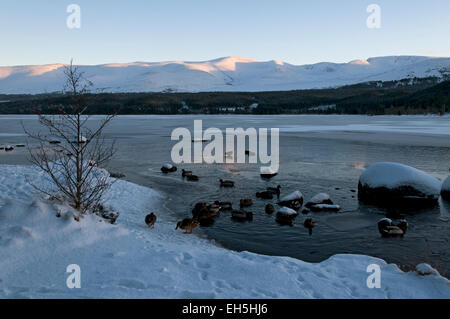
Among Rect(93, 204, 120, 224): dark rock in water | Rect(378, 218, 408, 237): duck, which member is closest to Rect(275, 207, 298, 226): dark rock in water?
Rect(378, 218, 408, 237): duck

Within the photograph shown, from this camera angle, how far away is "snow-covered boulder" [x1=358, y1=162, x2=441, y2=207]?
488 inches

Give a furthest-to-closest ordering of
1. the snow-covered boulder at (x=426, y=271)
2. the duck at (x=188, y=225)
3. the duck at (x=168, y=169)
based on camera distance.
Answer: the duck at (x=168, y=169) < the duck at (x=188, y=225) < the snow-covered boulder at (x=426, y=271)

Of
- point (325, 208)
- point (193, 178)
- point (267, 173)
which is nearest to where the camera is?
point (325, 208)

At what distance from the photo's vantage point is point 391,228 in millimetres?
9297

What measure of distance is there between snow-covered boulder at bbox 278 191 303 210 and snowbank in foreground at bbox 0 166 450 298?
164 inches

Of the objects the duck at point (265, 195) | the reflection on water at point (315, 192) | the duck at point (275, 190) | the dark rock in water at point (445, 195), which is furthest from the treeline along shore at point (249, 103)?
the duck at point (265, 195)

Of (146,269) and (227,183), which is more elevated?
(146,269)

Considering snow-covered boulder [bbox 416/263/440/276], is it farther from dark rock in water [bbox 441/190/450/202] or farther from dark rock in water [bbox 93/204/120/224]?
dark rock in water [bbox 441/190/450/202]

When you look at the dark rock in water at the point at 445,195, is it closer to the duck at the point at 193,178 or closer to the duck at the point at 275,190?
the duck at the point at 275,190

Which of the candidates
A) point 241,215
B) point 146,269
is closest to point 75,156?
point 146,269

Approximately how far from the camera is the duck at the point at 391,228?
9.18 metres

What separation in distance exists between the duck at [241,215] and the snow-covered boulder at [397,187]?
14.9ft

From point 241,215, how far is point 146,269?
4.97 metres

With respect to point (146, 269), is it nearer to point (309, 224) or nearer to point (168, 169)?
A: point (309, 224)
